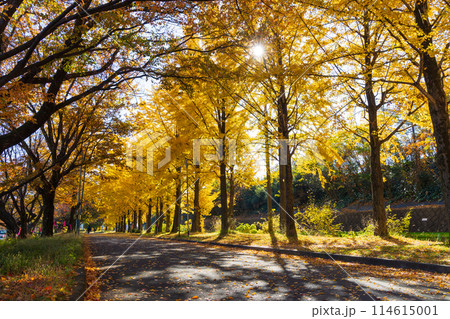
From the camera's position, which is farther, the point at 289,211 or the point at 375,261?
the point at 289,211

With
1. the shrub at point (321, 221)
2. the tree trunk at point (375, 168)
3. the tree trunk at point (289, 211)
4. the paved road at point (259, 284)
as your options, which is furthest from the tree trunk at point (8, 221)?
the tree trunk at point (375, 168)

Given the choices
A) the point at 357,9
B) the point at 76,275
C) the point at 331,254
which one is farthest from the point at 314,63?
the point at 76,275

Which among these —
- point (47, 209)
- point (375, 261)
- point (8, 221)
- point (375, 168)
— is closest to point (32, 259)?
point (375, 261)

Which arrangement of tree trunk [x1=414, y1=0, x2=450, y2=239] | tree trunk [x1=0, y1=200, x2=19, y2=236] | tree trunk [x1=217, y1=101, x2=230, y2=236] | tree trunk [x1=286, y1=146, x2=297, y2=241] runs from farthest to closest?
tree trunk [x1=217, y1=101, x2=230, y2=236]
tree trunk [x1=0, y1=200, x2=19, y2=236]
tree trunk [x1=286, y1=146, x2=297, y2=241]
tree trunk [x1=414, y1=0, x2=450, y2=239]

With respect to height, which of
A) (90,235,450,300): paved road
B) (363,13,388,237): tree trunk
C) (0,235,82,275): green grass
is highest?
(363,13,388,237): tree trunk

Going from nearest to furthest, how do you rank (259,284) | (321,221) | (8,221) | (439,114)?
(259,284) → (439,114) → (8,221) → (321,221)

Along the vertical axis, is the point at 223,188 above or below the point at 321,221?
above

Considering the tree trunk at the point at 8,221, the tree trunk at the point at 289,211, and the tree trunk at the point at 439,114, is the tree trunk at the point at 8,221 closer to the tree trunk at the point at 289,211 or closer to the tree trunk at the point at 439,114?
the tree trunk at the point at 289,211

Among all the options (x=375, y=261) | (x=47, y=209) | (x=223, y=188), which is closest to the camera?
(x=375, y=261)

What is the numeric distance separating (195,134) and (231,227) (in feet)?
26.0

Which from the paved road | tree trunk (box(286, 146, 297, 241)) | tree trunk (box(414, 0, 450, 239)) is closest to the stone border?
the paved road

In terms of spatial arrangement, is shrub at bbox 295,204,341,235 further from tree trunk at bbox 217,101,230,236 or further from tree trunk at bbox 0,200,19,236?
tree trunk at bbox 0,200,19,236

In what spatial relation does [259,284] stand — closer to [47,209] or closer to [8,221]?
[47,209]

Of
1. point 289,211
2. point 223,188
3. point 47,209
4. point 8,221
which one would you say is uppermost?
point 223,188
